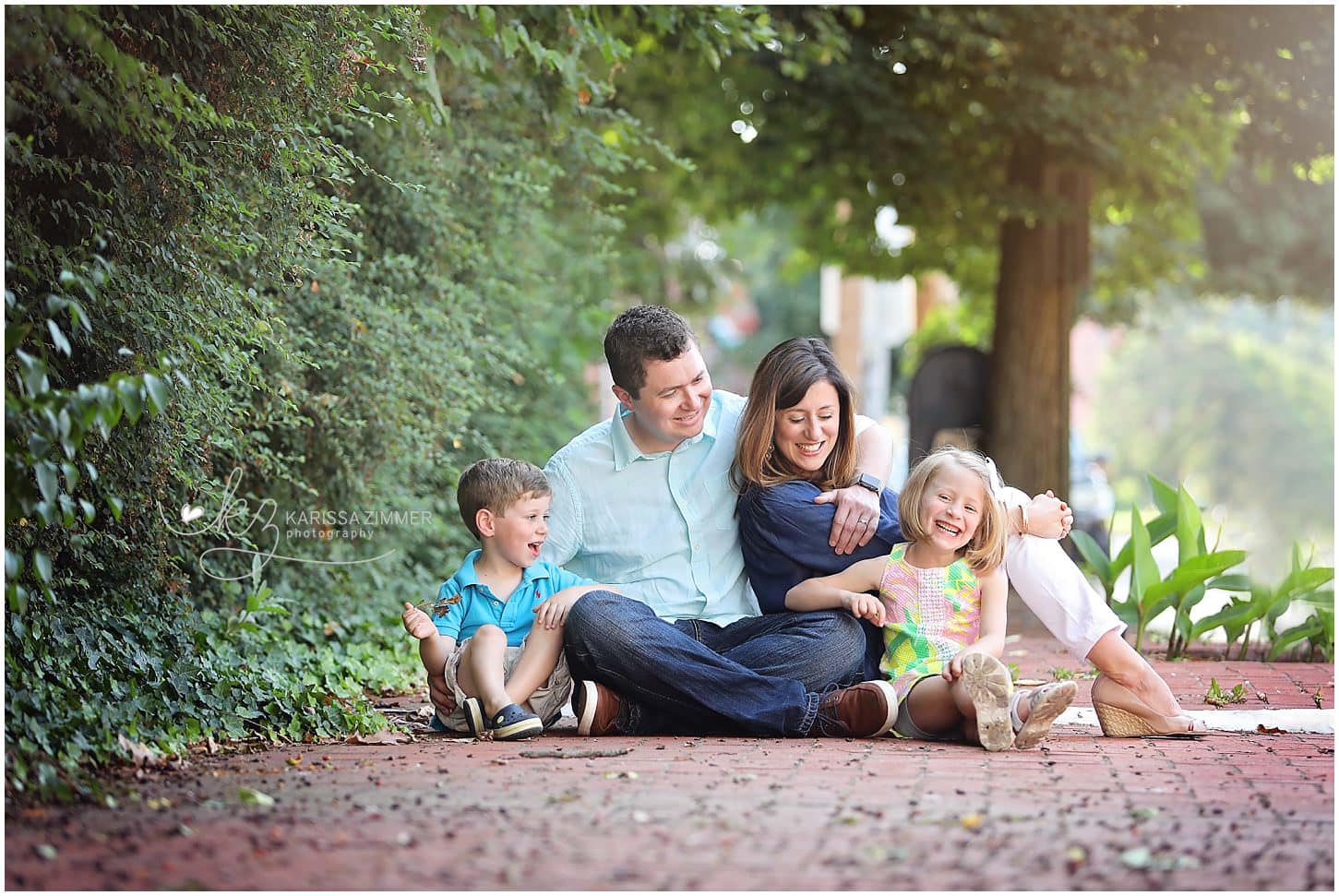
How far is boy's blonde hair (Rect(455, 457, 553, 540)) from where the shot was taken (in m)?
4.74

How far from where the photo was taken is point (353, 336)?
21.1 feet

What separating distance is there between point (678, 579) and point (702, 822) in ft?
5.86

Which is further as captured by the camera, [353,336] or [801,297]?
[801,297]

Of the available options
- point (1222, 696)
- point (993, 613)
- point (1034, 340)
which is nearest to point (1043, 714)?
point (993, 613)

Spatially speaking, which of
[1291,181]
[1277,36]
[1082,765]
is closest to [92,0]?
[1082,765]

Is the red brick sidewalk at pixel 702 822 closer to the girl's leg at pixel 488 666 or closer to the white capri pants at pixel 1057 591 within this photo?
the girl's leg at pixel 488 666

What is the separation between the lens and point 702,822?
3197 mm

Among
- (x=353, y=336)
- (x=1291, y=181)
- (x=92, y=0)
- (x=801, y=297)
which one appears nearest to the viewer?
(x=92, y=0)

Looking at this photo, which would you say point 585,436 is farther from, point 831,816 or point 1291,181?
point 1291,181

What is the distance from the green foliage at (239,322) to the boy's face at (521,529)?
68 cm

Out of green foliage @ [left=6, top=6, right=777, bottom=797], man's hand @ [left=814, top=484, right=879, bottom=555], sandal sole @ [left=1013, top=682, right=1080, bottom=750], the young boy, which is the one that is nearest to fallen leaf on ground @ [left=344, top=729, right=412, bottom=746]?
green foliage @ [left=6, top=6, right=777, bottom=797]

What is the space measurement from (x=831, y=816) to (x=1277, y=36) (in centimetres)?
762

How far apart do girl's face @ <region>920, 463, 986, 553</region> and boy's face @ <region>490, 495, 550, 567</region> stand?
121 centimetres

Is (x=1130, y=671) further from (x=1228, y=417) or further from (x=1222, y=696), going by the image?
(x=1228, y=417)
